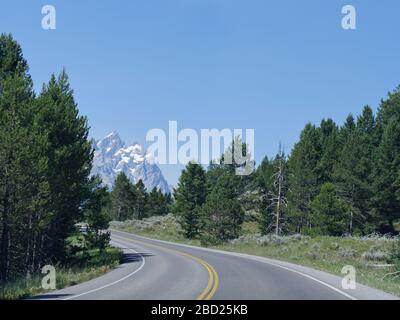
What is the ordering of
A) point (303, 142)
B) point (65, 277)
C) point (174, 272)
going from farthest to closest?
point (303, 142), point (174, 272), point (65, 277)

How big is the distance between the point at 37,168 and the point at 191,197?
3643 cm

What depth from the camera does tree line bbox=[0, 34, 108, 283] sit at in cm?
2344

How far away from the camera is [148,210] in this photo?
10725 centimetres

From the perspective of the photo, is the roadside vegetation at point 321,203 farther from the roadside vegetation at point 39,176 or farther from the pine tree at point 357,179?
the roadside vegetation at point 39,176

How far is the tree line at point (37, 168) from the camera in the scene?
23.4 metres

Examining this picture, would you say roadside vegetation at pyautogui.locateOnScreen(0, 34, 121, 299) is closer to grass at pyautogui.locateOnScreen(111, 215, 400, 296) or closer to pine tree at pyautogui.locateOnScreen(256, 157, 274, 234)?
grass at pyautogui.locateOnScreen(111, 215, 400, 296)

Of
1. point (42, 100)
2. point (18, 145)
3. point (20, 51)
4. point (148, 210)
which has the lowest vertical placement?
point (148, 210)

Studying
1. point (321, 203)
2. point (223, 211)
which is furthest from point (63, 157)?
point (321, 203)

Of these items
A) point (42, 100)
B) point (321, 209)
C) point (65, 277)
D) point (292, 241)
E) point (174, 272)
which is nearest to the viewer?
point (65, 277)

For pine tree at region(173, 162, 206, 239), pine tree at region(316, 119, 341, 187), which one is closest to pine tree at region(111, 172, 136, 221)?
pine tree at region(173, 162, 206, 239)

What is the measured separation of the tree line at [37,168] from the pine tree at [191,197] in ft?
76.4
